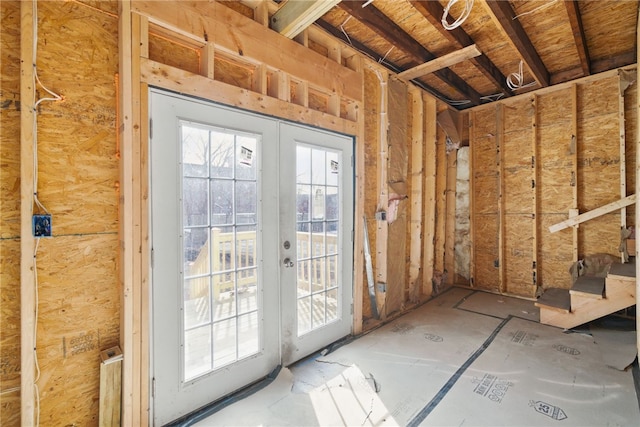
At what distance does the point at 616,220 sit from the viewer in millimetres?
3598

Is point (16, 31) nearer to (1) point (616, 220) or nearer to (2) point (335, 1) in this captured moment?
(2) point (335, 1)

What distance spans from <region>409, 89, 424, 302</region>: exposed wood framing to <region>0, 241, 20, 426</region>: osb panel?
12.6ft

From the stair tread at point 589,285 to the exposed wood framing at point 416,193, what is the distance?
68.2 inches

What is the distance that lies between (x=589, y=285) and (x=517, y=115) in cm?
258

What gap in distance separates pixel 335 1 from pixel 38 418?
118 inches

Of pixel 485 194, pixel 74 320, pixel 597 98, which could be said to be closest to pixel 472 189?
pixel 485 194

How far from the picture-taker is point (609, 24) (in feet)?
9.50

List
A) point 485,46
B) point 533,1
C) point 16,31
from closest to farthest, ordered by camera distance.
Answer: point 16,31 → point 533,1 → point 485,46

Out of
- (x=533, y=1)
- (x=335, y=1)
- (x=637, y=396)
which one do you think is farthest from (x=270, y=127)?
(x=637, y=396)

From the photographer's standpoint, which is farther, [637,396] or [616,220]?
[616,220]

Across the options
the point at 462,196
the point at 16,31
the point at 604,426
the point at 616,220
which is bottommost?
the point at 604,426

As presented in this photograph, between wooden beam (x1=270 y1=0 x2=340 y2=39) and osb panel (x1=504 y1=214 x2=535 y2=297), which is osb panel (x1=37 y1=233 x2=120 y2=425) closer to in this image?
wooden beam (x1=270 y1=0 x2=340 y2=39)

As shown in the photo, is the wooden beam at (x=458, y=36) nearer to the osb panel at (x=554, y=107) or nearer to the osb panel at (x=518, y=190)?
the osb panel at (x=554, y=107)

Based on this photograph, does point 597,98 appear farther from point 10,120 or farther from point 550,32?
point 10,120
